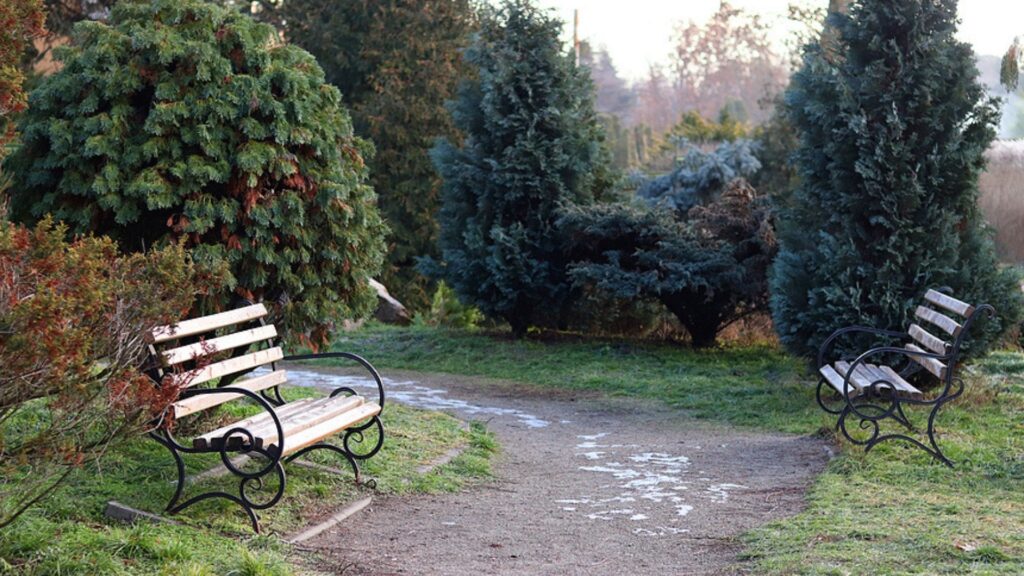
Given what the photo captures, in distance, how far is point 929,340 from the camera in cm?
773

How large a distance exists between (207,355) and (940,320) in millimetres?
5389

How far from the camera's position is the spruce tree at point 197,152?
7145 millimetres

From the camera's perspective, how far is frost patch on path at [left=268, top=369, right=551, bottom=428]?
9.50m

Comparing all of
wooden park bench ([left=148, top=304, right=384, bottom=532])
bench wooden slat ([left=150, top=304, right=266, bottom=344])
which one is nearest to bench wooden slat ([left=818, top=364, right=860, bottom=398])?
wooden park bench ([left=148, top=304, right=384, bottom=532])

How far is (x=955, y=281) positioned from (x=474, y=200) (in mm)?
6230

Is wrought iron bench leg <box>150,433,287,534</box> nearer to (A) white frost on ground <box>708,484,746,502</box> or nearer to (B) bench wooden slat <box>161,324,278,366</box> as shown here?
(B) bench wooden slat <box>161,324,278,366</box>

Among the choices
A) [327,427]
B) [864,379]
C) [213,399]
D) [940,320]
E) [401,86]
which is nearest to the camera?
[213,399]

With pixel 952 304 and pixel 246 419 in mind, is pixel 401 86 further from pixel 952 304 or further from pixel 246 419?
pixel 246 419

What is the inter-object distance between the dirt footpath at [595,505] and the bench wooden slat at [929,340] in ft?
3.39

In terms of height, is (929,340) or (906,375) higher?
(929,340)

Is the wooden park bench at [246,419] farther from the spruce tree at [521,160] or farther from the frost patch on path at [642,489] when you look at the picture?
the spruce tree at [521,160]

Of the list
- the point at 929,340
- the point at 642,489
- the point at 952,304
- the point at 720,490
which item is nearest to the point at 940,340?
the point at 929,340

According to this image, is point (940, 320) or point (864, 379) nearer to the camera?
point (864, 379)

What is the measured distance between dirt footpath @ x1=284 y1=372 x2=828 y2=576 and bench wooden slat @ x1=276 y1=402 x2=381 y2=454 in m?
0.47
